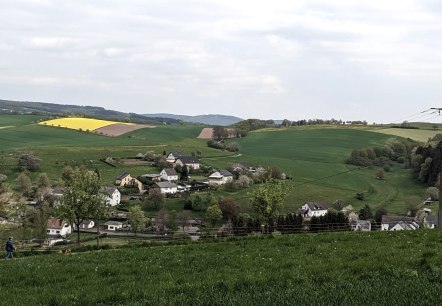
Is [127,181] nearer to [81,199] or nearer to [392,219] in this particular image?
[392,219]

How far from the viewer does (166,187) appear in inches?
4660

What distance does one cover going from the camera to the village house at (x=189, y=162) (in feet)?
454

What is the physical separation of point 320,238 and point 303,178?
102079 millimetres

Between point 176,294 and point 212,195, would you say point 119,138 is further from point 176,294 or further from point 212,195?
point 176,294

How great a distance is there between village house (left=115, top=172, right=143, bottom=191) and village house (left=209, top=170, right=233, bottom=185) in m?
18.6

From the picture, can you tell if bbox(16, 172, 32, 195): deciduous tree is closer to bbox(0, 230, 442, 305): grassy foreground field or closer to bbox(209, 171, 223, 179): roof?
bbox(209, 171, 223, 179): roof

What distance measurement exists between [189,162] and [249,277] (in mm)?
129836

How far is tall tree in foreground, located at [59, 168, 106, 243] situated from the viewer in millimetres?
50219

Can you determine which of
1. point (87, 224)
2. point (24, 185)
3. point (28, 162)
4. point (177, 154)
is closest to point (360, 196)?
point (87, 224)

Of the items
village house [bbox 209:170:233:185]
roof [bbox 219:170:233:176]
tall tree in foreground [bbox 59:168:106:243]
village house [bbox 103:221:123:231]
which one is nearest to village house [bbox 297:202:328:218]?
village house [bbox 209:170:233:185]

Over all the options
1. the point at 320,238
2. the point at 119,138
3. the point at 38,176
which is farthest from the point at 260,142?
the point at 320,238

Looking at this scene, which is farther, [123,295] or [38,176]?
[38,176]

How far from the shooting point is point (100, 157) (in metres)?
140

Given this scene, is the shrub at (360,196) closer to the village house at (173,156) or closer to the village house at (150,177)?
the village house at (150,177)
